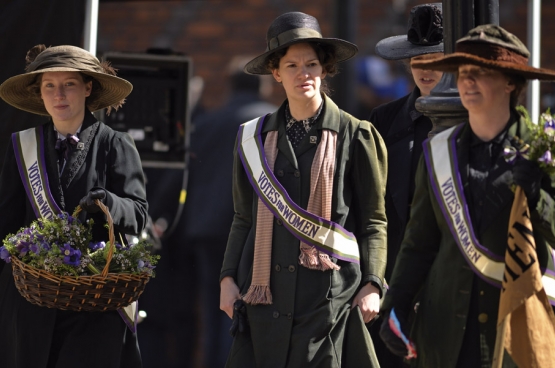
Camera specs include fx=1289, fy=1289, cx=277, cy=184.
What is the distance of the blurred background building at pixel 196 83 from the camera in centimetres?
708

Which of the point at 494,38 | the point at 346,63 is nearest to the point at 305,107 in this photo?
the point at 494,38

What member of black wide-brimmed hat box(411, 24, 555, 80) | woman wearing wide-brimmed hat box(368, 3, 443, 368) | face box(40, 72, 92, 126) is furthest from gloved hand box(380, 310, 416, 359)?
face box(40, 72, 92, 126)

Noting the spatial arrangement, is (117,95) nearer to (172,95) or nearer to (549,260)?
(549,260)

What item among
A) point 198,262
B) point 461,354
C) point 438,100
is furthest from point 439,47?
point 198,262

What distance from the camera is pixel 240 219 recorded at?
17.6 ft

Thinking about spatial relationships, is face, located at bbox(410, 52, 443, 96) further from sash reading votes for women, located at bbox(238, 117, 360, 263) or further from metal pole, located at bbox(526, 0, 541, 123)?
metal pole, located at bbox(526, 0, 541, 123)

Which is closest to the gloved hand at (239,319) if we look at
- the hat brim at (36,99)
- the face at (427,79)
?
the hat brim at (36,99)

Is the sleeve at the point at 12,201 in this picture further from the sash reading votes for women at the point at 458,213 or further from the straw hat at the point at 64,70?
the sash reading votes for women at the point at 458,213

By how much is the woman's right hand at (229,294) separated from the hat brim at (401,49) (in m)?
1.75

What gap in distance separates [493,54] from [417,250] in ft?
2.46

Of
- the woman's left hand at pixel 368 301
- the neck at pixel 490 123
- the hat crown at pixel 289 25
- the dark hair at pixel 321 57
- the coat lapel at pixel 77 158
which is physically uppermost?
the hat crown at pixel 289 25

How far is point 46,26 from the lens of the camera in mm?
7039

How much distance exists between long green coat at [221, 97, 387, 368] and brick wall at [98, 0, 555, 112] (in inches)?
191

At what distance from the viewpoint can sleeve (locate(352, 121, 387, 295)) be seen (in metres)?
5.16
